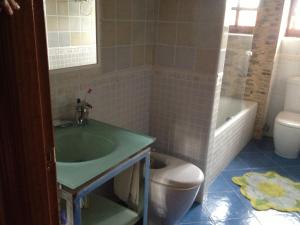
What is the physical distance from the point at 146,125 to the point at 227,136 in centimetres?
79

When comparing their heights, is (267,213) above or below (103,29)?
below

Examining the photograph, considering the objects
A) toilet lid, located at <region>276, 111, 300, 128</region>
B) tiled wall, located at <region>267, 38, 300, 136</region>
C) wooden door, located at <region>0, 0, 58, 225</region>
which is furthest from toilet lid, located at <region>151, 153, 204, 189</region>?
tiled wall, located at <region>267, 38, 300, 136</region>

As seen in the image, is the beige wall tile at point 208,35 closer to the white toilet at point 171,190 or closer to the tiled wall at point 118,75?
the tiled wall at point 118,75

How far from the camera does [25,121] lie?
54 centimetres

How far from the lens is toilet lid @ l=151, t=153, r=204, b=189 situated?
5.78ft

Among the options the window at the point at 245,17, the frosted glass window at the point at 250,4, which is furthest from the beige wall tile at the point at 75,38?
the frosted glass window at the point at 250,4

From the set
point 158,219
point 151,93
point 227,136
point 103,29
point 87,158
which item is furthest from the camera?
point 227,136

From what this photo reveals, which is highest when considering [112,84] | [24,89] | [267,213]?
[24,89]

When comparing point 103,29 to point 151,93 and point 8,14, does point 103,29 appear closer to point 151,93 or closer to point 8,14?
point 151,93

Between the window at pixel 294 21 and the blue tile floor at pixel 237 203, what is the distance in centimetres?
147

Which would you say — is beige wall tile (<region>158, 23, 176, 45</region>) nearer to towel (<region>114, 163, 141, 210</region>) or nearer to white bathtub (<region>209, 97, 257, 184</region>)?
white bathtub (<region>209, 97, 257, 184</region>)

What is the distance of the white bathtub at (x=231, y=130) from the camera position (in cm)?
243

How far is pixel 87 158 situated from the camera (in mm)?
1465

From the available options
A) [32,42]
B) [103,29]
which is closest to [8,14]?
[32,42]
